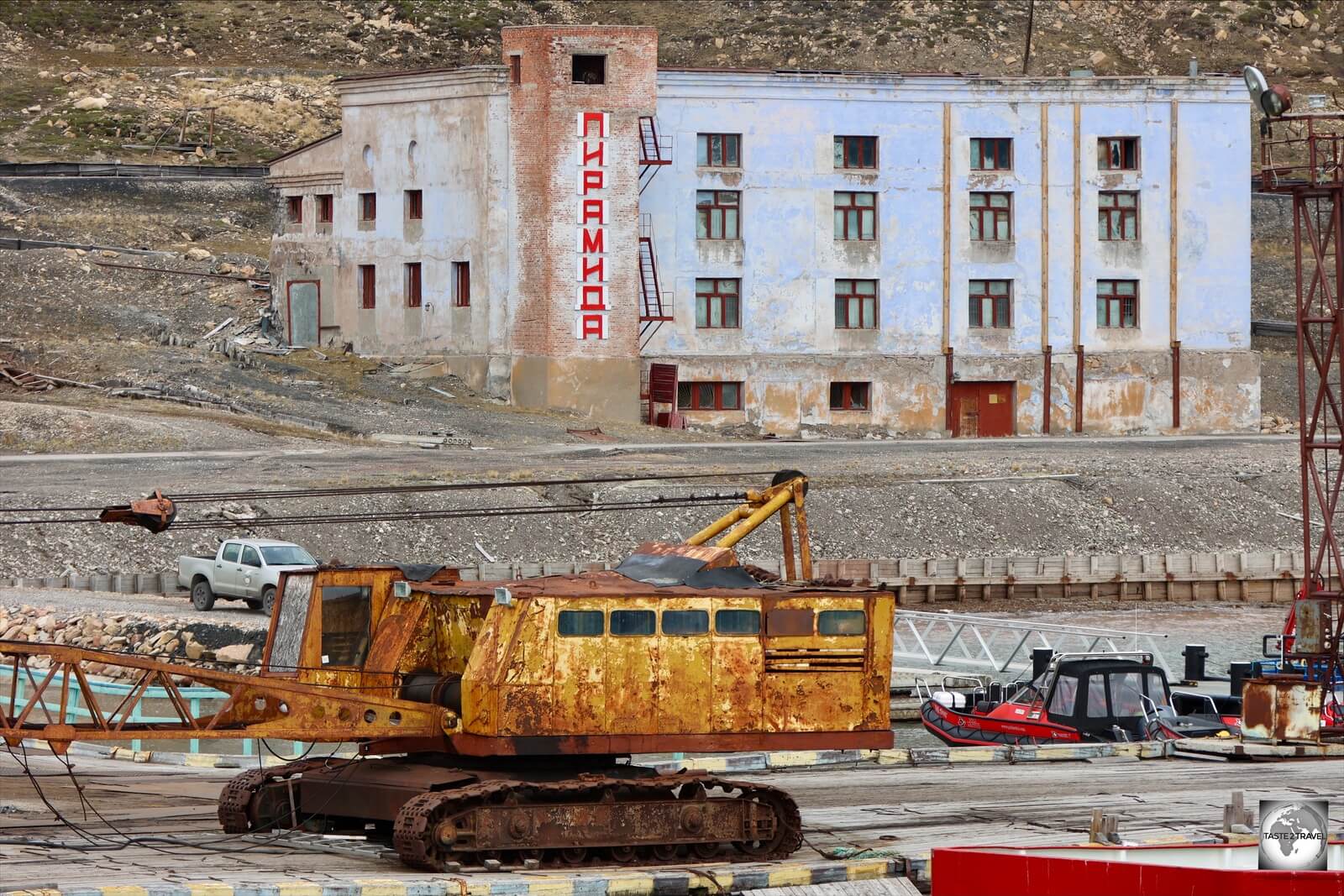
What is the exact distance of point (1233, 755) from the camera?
3016cm

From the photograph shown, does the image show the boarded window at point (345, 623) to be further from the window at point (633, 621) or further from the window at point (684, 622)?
the window at point (684, 622)

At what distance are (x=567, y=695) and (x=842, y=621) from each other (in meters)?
2.82

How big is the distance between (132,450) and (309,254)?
A: 17.2 metres

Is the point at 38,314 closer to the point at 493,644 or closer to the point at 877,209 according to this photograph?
the point at 877,209

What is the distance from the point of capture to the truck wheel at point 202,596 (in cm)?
4184

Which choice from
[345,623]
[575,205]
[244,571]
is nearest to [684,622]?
[345,623]

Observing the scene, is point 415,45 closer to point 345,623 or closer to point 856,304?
point 856,304

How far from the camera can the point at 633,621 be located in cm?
2095

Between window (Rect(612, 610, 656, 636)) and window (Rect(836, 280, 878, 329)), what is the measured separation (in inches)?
1874

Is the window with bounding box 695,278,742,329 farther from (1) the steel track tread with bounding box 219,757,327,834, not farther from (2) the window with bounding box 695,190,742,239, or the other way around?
(1) the steel track tread with bounding box 219,757,327,834

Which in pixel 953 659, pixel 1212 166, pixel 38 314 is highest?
pixel 1212 166

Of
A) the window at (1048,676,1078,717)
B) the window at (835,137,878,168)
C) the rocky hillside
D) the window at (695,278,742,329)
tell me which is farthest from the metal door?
the window at (1048,676,1078,717)

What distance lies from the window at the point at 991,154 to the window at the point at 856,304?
199 inches

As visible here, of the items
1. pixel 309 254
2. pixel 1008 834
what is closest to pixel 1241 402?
pixel 309 254
